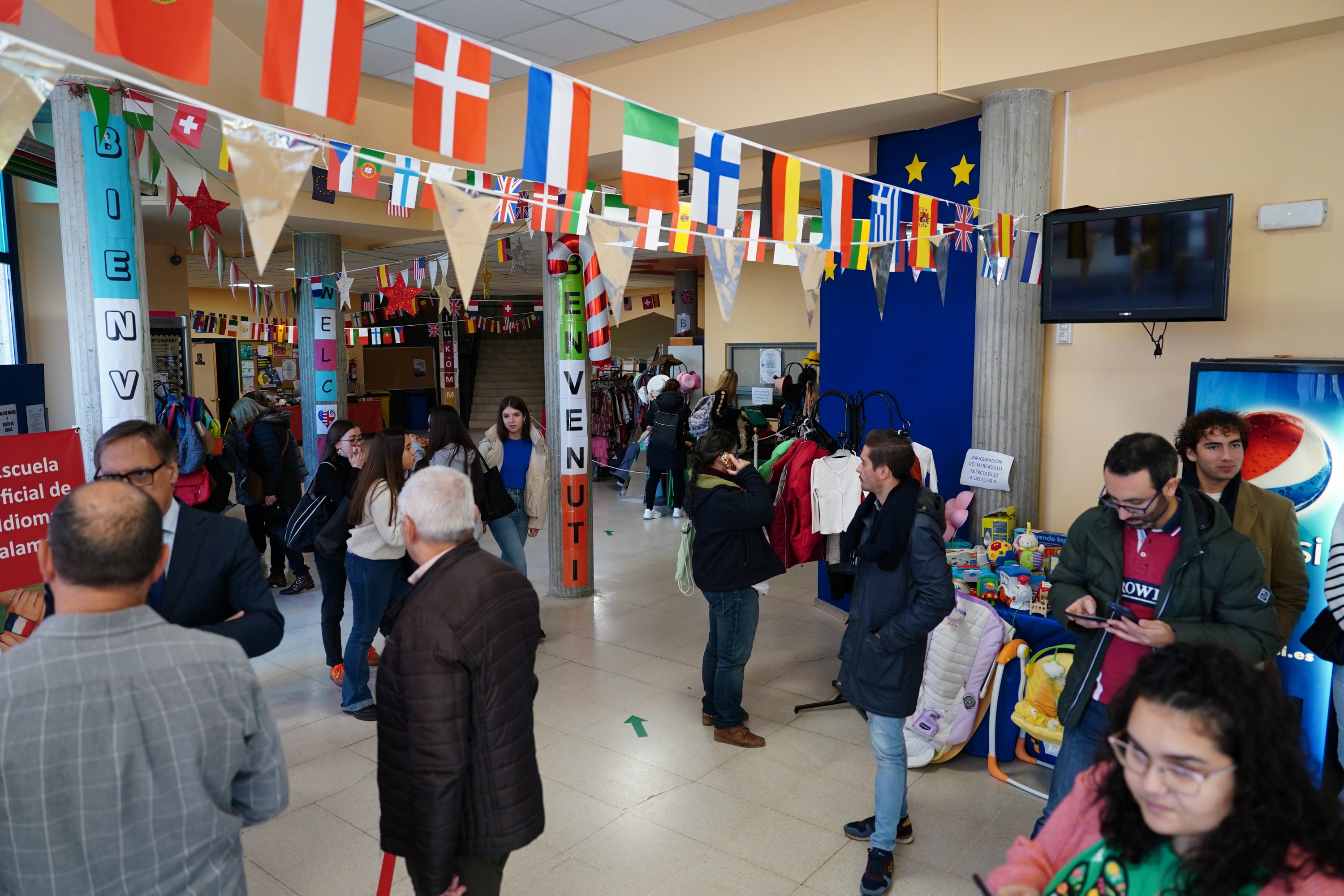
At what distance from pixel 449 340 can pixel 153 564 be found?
19692 mm

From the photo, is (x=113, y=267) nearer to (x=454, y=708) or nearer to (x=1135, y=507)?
(x=454, y=708)

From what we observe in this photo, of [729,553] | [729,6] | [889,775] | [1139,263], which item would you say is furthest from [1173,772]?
[729,6]

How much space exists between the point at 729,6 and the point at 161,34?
12.3 feet

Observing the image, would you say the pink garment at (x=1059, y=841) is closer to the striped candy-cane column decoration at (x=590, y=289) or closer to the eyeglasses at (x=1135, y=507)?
the eyeglasses at (x=1135, y=507)

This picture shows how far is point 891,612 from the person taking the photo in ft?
9.84

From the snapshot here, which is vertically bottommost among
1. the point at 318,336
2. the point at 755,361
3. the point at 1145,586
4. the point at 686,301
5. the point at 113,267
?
the point at 1145,586

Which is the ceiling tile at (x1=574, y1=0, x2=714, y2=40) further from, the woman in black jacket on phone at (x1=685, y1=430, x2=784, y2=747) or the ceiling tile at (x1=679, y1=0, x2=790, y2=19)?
the woman in black jacket on phone at (x1=685, y1=430, x2=784, y2=747)

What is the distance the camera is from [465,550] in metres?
2.21

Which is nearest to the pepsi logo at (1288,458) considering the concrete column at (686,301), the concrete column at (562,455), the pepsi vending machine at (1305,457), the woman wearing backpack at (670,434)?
the pepsi vending machine at (1305,457)

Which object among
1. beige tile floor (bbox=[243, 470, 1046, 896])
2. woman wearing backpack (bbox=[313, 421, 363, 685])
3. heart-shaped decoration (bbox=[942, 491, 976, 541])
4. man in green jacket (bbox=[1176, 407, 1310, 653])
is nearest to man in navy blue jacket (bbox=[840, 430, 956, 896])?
beige tile floor (bbox=[243, 470, 1046, 896])

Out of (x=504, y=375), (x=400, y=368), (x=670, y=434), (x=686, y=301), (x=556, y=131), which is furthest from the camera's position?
(x=400, y=368)

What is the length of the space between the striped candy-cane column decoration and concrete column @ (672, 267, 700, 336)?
8835mm

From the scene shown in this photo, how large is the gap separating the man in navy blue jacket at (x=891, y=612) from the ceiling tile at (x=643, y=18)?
3.30m

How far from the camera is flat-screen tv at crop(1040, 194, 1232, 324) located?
3900 millimetres
